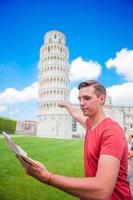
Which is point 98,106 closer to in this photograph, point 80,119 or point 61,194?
point 80,119

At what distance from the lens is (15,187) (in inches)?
233

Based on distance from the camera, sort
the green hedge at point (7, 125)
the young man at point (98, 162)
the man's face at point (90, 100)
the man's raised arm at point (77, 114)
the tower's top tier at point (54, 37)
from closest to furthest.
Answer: the young man at point (98, 162)
the man's face at point (90, 100)
the man's raised arm at point (77, 114)
the green hedge at point (7, 125)
the tower's top tier at point (54, 37)

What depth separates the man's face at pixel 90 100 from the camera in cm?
212

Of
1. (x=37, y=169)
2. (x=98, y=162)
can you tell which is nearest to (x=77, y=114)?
(x=98, y=162)

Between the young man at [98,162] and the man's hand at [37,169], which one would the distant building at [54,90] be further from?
the man's hand at [37,169]

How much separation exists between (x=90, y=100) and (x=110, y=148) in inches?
21.9

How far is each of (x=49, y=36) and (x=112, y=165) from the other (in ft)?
256

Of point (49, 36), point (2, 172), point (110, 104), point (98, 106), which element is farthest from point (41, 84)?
point (98, 106)

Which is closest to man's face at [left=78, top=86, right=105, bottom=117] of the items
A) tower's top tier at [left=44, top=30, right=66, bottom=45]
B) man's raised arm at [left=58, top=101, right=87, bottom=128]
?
man's raised arm at [left=58, top=101, right=87, bottom=128]

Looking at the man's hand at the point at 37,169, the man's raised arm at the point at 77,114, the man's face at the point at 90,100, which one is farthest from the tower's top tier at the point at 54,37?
the man's hand at the point at 37,169

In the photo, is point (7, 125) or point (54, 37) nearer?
point (7, 125)

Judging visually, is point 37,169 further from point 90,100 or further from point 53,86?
point 53,86

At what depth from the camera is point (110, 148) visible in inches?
65.3

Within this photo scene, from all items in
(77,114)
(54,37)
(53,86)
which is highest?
(54,37)
